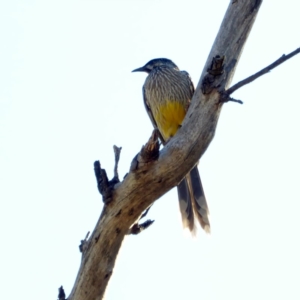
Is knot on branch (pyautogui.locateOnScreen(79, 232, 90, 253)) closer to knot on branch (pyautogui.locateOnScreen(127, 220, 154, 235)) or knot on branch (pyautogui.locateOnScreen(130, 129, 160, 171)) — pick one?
knot on branch (pyautogui.locateOnScreen(127, 220, 154, 235))

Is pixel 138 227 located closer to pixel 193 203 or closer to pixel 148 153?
pixel 148 153

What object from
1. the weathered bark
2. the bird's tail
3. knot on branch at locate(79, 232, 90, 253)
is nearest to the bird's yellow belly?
the bird's tail

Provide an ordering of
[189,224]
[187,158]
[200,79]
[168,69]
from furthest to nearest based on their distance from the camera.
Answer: [168,69] → [189,224] → [200,79] → [187,158]

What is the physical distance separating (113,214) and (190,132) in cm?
91

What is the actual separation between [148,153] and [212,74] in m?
0.87

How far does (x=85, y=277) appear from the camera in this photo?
4570mm

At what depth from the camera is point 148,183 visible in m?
4.75

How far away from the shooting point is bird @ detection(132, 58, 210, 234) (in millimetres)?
6766

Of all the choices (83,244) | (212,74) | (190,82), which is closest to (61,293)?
(83,244)

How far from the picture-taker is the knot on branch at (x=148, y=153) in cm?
468

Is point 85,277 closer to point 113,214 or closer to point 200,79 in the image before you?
point 113,214

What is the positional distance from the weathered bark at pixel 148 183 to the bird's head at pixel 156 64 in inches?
127

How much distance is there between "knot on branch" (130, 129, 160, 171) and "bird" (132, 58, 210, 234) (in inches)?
78.0

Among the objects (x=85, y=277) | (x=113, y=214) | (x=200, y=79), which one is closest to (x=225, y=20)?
(x=200, y=79)
